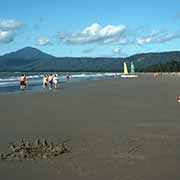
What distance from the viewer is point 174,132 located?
977cm

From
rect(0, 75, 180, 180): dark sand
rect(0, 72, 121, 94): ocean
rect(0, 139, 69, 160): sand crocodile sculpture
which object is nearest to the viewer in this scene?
rect(0, 75, 180, 180): dark sand

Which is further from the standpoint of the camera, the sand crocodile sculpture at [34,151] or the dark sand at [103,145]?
the sand crocodile sculpture at [34,151]

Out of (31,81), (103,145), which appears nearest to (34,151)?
(103,145)

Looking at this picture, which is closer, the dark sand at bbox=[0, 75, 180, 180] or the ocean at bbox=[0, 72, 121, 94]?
the dark sand at bbox=[0, 75, 180, 180]

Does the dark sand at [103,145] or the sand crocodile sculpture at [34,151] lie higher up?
the sand crocodile sculpture at [34,151]

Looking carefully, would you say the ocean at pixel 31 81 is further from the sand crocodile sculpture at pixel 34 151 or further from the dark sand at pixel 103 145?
the sand crocodile sculpture at pixel 34 151

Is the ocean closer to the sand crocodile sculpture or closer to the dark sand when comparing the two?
the dark sand

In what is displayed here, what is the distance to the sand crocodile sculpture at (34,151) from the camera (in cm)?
712

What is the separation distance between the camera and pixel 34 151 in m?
7.45

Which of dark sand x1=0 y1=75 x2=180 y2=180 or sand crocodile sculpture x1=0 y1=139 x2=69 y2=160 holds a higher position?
sand crocodile sculpture x1=0 y1=139 x2=69 y2=160

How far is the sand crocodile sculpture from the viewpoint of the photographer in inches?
280

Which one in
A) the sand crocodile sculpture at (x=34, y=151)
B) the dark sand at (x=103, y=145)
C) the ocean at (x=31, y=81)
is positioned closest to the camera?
the dark sand at (x=103, y=145)

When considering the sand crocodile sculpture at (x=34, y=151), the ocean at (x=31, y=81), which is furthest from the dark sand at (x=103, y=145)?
the ocean at (x=31, y=81)

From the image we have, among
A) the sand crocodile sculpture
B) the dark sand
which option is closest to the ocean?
the dark sand
